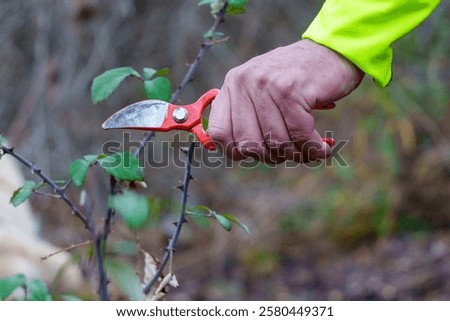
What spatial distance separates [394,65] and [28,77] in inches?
88.0

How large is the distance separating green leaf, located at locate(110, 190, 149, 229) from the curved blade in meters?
0.14

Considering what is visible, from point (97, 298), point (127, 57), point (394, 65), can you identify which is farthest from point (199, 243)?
point (97, 298)

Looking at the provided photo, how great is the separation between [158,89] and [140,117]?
0.15 m

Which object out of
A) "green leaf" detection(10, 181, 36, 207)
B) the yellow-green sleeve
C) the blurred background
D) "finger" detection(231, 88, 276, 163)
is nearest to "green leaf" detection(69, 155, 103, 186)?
"green leaf" detection(10, 181, 36, 207)

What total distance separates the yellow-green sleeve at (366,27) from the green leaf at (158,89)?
0.33m

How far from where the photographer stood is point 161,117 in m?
1.45

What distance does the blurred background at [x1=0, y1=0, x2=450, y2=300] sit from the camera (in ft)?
12.7

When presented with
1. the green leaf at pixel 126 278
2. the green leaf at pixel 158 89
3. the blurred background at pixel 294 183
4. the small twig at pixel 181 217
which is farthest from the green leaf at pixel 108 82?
the blurred background at pixel 294 183

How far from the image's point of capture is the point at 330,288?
12.0ft

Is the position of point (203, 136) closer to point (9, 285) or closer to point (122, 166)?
point (122, 166)

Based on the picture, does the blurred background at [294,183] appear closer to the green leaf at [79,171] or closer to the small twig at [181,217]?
the small twig at [181,217]

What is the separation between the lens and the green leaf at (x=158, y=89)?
1548mm

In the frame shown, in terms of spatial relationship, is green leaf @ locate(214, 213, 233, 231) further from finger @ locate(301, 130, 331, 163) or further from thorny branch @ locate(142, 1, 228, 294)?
finger @ locate(301, 130, 331, 163)
